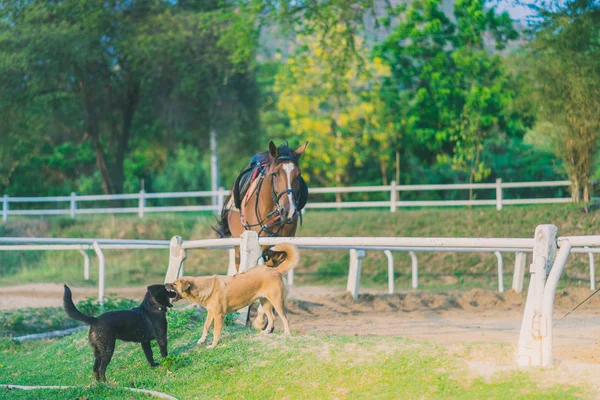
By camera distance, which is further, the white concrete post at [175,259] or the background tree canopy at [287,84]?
the background tree canopy at [287,84]

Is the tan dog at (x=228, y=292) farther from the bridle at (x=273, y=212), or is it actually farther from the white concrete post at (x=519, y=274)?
the white concrete post at (x=519, y=274)

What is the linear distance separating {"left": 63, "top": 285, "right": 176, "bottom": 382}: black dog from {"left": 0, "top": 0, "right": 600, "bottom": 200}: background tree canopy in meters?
18.5

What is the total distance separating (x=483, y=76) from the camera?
33.8 metres

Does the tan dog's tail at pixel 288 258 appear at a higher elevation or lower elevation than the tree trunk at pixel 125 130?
lower

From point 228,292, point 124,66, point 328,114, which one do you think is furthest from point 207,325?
point 328,114

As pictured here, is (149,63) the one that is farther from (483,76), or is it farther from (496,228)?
(496,228)

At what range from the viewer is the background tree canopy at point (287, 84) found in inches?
1203

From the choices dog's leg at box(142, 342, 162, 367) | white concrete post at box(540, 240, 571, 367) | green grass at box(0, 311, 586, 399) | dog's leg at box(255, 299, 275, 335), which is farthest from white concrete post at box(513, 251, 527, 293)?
white concrete post at box(540, 240, 571, 367)

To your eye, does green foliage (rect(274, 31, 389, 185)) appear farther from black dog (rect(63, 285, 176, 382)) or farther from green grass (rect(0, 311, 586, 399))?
black dog (rect(63, 285, 176, 382))

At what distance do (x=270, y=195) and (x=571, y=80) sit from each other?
1442 centimetres

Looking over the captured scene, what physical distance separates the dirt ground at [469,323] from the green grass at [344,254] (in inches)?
242

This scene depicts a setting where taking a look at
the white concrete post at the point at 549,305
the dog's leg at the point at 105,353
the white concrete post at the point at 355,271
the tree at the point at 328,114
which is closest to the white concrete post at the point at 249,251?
the dog's leg at the point at 105,353

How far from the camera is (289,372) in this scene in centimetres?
739

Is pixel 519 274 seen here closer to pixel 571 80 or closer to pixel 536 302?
pixel 536 302
